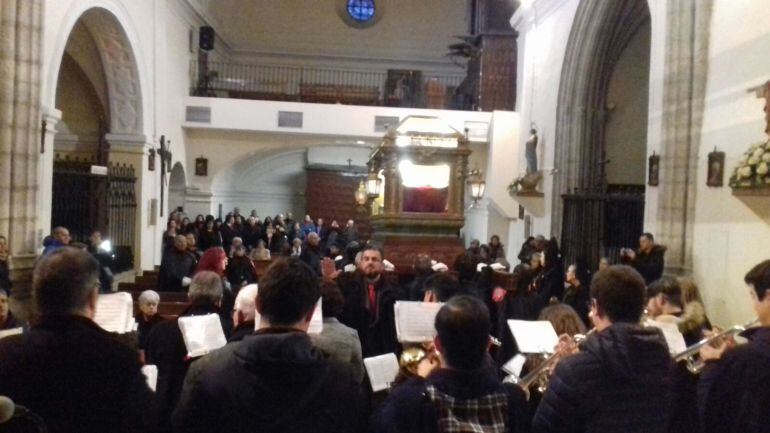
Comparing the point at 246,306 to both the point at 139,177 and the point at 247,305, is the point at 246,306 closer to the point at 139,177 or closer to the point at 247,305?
the point at 247,305

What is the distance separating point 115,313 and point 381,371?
4.06 feet

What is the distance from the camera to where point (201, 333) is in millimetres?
3578

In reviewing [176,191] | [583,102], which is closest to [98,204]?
[176,191]

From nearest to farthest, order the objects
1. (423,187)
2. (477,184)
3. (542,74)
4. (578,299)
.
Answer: (578,299), (423,187), (477,184), (542,74)

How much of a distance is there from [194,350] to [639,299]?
203cm

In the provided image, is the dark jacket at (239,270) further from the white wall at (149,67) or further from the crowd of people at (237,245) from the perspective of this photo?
the white wall at (149,67)

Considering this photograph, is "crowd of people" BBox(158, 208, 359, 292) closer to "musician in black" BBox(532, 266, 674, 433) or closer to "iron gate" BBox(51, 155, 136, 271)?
"iron gate" BBox(51, 155, 136, 271)

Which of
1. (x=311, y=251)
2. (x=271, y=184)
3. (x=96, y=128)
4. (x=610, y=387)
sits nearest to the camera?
(x=610, y=387)

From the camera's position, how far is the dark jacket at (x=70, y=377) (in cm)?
191

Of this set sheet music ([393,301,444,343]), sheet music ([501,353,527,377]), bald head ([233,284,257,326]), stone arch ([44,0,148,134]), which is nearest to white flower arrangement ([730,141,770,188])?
sheet music ([501,353,527,377])

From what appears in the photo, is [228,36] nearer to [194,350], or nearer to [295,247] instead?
[295,247]

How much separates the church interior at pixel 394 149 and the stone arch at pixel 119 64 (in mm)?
32

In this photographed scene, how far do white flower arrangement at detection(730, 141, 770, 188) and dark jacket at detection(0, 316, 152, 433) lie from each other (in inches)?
213

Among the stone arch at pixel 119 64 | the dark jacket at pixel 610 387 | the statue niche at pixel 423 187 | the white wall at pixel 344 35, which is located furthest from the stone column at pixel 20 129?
the white wall at pixel 344 35
